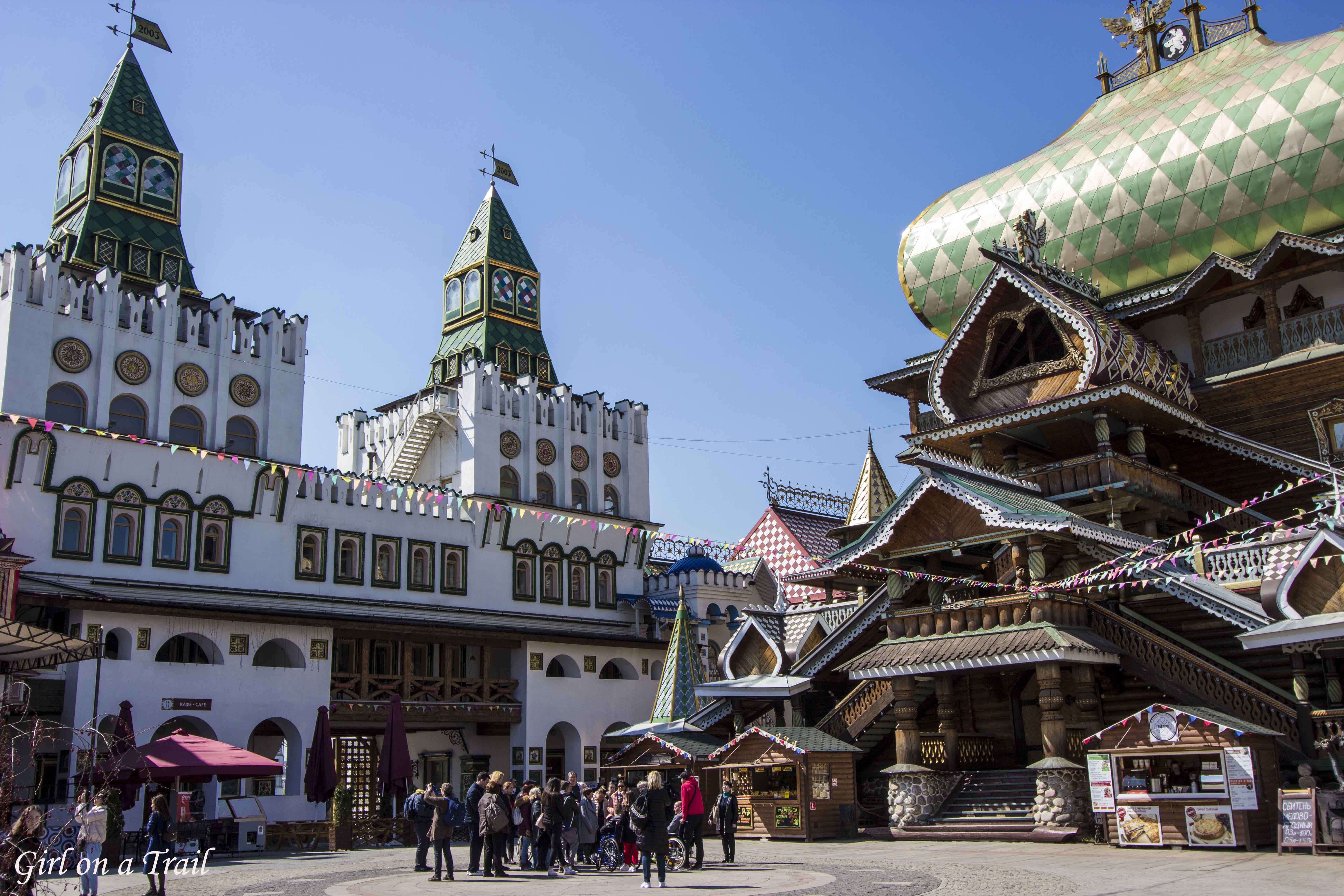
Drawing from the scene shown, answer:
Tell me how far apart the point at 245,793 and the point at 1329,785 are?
23.4 meters

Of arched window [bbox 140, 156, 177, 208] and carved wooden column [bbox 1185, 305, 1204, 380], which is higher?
arched window [bbox 140, 156, 177, 208]

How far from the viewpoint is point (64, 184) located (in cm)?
3722

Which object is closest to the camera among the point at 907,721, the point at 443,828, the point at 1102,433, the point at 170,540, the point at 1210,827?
the point at 443,828

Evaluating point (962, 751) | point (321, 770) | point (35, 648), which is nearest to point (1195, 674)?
point (962, 751)

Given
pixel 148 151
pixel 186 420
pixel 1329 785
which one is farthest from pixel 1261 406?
pixel 148 151

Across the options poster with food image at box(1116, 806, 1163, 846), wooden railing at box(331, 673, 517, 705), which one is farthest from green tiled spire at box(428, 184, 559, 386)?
poster with food image at box(1116, 806, 1163, 846)

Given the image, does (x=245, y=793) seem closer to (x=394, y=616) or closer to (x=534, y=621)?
(x=394, y=616)

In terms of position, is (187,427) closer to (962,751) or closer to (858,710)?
(858,710)

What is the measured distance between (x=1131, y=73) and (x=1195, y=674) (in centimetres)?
2092

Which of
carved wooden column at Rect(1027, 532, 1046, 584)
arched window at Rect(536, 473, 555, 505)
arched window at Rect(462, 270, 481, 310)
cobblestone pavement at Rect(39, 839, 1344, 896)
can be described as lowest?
cobblestone pavement at Rect(39, 839, 1344, 896)

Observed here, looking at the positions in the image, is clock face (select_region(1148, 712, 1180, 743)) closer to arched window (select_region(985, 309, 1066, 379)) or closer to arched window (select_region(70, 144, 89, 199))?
arched window (select_region(985, 309, 1066, 379))

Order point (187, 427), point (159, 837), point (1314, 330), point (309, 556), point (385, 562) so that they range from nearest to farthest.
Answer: point (159, 837) → point (1314, 330) → point (187, 427) → point (309, 556) → point (385, 562)

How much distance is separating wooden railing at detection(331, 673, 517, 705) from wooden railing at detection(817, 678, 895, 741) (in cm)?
1139

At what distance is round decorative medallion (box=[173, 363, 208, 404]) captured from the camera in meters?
32.9
